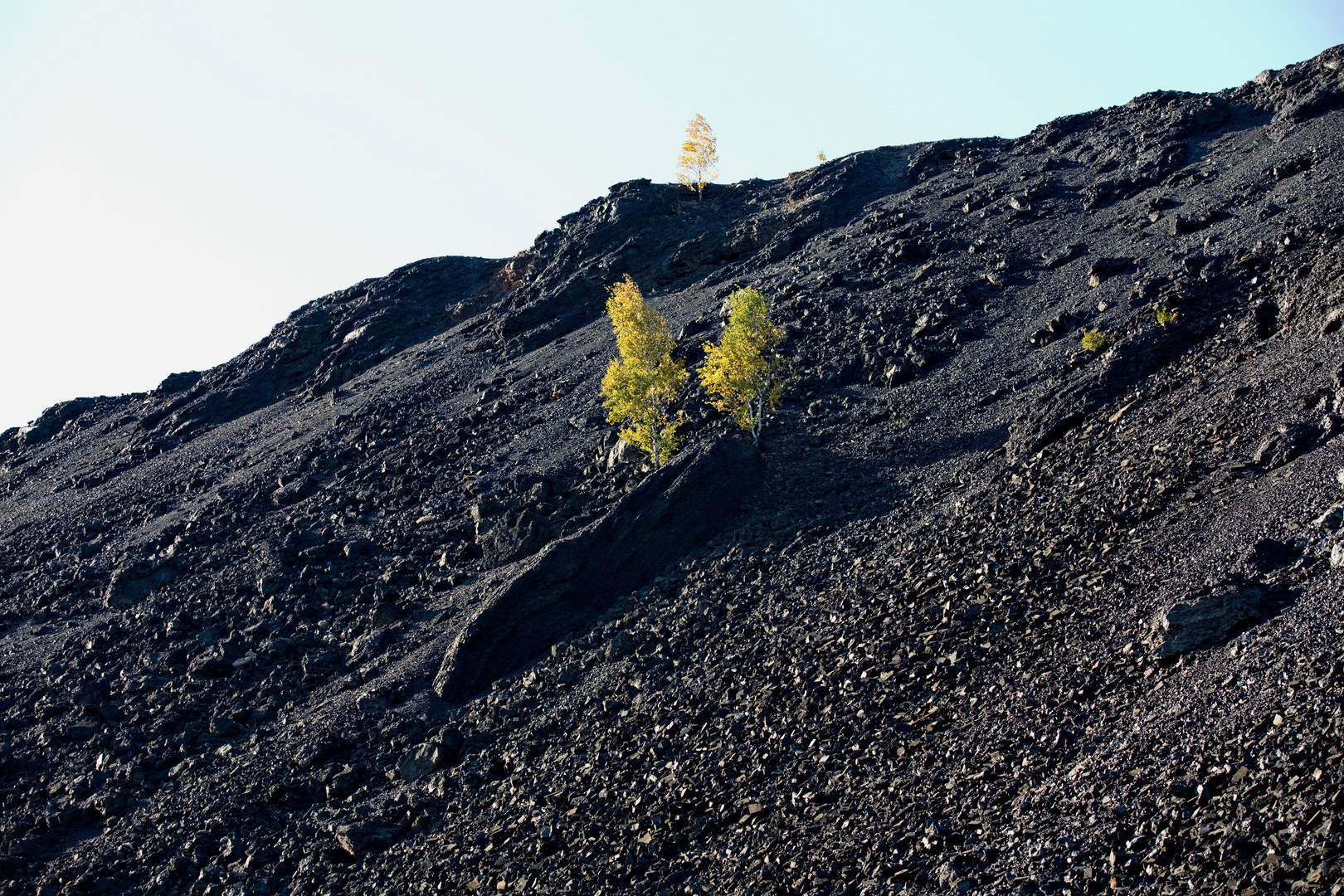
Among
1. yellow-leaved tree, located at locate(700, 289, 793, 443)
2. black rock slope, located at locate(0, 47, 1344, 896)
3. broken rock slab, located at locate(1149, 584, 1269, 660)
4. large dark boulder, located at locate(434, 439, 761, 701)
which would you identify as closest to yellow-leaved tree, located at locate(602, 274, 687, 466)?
black rock slope, located at locate(0, 47, 1344, 896)

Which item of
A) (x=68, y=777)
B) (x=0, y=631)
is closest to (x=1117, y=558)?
(x=68, y=777)

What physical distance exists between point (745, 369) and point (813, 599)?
1504 cm

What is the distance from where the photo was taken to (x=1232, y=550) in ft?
Answer: 65.1

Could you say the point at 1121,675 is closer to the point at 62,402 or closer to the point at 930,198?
the point at 930,198

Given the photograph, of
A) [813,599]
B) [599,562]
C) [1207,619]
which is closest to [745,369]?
[599,562]

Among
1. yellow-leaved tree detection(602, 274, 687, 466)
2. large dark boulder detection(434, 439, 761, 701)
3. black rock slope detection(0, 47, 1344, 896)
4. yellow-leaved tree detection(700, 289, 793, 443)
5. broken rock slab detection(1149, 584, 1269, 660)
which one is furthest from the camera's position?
yellow-leaved tree detection(700, 289, 793, 443)

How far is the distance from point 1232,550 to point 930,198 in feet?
150

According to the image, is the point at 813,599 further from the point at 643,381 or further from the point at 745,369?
the point at 643,381

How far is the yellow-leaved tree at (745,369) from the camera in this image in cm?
3925

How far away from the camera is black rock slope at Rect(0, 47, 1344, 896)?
16.2 metres

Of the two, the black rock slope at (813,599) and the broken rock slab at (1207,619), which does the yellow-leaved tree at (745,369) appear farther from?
the broken rock slab at (1207,619)

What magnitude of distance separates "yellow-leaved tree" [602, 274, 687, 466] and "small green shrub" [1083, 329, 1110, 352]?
1737 centimetres

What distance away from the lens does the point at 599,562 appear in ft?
105

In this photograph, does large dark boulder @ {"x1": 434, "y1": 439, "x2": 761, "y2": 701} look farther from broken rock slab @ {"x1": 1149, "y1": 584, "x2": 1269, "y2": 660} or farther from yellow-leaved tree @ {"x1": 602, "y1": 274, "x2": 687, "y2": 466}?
broken rock slab @ {"x1": 1149, "y1": 584, "x2": 1269, "y2": 660}
